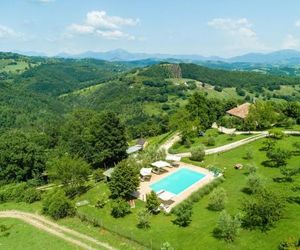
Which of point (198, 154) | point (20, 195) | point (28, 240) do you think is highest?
point (198, 154)

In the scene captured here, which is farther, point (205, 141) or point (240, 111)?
point (240, 111)

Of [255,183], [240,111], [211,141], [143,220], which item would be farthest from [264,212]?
[240,111]

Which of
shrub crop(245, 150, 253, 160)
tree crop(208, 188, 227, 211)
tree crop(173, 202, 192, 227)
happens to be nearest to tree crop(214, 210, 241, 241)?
tree crop(173, 202, 192, 227)

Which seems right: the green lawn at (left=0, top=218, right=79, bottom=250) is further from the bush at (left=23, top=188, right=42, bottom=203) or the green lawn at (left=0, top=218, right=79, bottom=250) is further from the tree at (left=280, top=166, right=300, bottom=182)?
the tree at (left=280, top=166, right=300, bottom=182)

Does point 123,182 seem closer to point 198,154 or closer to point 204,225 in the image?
point 204,225

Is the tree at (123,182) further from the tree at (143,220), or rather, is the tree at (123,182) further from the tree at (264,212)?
the tree at (264,212)

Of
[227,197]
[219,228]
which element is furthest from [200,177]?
[219,228]

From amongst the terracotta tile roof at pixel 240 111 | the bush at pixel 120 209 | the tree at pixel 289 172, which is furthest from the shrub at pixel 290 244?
the terracotta tile roof at pixel 240 111
